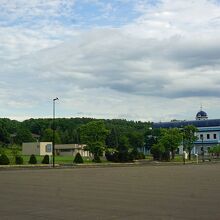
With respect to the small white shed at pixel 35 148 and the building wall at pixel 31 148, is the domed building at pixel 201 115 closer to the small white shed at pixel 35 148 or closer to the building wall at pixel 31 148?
the small white shed at pixel 35 148

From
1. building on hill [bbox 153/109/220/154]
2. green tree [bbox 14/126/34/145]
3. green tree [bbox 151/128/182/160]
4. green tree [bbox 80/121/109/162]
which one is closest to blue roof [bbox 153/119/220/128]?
building on hill [bbox 153/109/220/154]

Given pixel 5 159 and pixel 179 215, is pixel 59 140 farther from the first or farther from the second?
pixel 179 215

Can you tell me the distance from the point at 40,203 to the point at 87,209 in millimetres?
2174

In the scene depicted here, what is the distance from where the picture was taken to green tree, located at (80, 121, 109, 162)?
74938mm

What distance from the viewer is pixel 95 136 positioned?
75812 mm

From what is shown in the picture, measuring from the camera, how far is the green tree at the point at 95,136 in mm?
74938

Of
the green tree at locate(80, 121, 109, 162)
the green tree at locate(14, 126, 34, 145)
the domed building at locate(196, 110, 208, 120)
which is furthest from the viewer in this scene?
the domed building at locate(196, 110, 208, 120)

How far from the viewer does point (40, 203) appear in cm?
1431

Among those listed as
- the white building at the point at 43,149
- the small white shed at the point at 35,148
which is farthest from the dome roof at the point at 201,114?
the small white shed at the point at 35,148

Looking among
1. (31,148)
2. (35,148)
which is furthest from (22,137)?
(35,148)

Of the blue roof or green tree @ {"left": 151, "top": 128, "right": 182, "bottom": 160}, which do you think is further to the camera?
the blue roof

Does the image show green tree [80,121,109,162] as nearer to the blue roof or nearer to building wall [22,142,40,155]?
building wall [22,142,40,155]

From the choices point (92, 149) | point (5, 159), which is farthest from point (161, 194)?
point (92, 149)

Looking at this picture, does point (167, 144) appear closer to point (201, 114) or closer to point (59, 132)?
point (201, 114)
